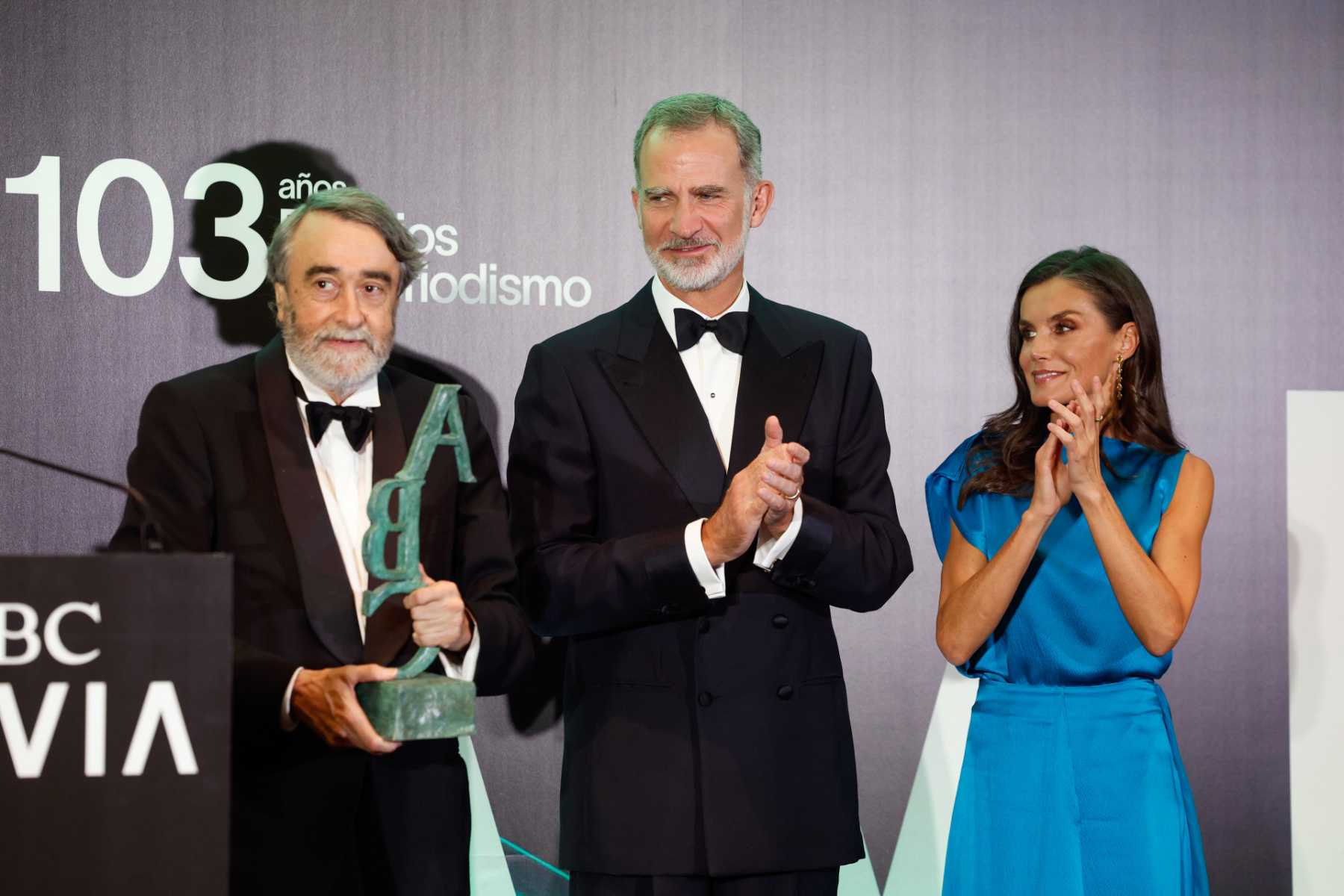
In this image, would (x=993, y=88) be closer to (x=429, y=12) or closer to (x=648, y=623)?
(x=429, y=12)

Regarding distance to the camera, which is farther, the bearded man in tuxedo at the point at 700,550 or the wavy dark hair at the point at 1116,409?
the wavy dark hair at the point at 1116,409

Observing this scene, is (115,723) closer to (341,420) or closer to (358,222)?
(341,420)

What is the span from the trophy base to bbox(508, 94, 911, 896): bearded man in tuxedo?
46cm

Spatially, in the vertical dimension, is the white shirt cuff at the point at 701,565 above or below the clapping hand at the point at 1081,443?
below

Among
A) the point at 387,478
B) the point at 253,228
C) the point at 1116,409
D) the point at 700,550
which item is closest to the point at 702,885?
the point at 700,550

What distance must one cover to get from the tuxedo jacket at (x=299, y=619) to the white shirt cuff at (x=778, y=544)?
0.46 meters


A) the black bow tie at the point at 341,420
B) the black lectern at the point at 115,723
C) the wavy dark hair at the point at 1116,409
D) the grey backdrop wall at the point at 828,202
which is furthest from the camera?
the grey backdrop wall at the point at 828,202

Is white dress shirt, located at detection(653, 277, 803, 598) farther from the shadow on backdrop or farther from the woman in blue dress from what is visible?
the shadow on backdrop

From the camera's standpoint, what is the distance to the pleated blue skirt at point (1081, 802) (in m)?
2.87

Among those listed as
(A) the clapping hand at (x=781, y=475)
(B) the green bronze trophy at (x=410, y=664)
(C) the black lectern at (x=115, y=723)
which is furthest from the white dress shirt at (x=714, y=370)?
Result: (C) the black lectern at (x=115, y=723)

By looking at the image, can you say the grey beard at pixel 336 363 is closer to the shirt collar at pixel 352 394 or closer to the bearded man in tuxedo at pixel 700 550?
the shirt collar at pixel 352 394

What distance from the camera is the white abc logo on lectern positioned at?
184 centimetres

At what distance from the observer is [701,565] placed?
2.53 metres

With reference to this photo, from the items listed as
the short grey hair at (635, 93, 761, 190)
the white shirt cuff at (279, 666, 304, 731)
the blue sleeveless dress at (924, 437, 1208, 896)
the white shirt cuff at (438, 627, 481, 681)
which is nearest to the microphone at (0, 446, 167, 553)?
the white shirt cuff at (279, 666, 304, 731)
